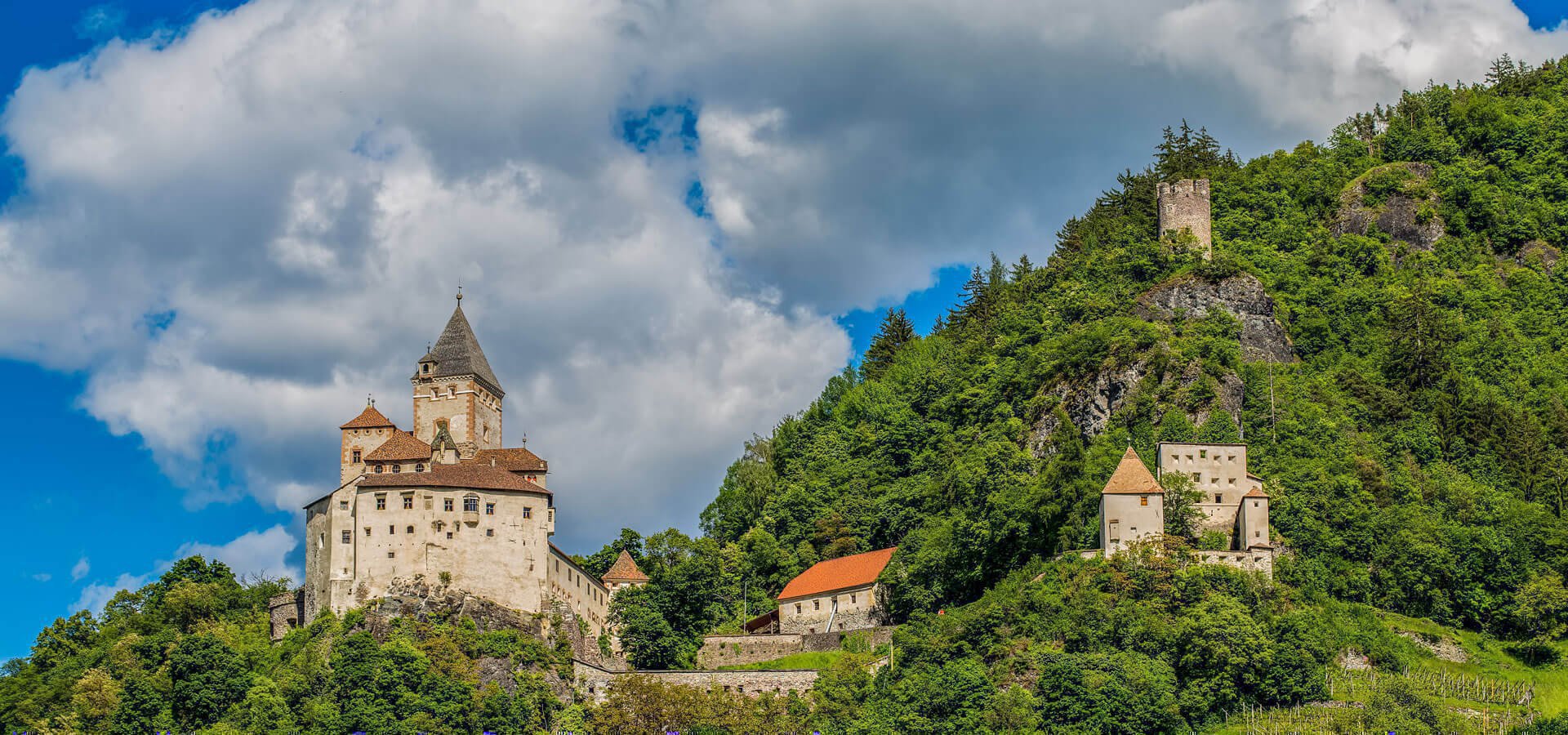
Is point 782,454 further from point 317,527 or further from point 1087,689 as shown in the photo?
point 1087,689

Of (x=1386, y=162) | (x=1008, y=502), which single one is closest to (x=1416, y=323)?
(x=1386, y=162)

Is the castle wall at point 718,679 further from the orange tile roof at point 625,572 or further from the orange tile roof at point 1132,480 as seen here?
the orange tile roof at point 1132,480

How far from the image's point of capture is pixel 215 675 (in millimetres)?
82375

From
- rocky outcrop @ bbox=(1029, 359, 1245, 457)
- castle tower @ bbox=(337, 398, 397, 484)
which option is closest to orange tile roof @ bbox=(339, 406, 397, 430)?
castle tower @ bbox=(337, 398, 397, 484)

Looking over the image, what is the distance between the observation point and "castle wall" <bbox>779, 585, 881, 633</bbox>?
3775 inches

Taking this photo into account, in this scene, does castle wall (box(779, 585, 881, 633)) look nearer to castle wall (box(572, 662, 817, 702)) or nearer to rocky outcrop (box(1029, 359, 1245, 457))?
castle wall (box(572, 662, 817, 702))

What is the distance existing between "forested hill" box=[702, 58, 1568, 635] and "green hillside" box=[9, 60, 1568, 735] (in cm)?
23

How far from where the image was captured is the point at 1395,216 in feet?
397

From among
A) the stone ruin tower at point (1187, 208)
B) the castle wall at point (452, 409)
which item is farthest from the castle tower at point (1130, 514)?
the castle wall at point (452, 409)

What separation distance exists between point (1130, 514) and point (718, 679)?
22.7m

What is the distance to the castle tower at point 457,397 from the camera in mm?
100500

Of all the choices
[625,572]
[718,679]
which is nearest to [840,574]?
[625,572]

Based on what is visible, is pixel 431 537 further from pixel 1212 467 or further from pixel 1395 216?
pixel 1395 216

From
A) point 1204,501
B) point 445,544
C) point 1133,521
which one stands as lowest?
point 445,544
